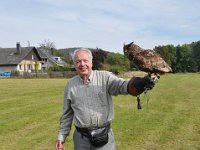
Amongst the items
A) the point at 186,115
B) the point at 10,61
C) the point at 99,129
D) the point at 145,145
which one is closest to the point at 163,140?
the point at 145,145

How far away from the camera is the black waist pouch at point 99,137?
503 centimetres

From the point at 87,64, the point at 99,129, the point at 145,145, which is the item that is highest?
the point at 87,64

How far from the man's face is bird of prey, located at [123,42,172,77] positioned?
739 mm

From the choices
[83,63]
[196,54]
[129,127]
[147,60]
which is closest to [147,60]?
[147,60]

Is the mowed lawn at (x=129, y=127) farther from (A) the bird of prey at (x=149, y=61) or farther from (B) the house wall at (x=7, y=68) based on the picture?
(B) the house wall at (x=7, y=68)

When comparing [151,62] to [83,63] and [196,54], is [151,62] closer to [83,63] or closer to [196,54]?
[83,63]

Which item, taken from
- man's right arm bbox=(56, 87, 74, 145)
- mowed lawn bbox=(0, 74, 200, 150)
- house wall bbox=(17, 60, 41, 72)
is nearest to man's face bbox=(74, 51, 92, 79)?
man's right arm bbox=(56, 87, 74, 145)

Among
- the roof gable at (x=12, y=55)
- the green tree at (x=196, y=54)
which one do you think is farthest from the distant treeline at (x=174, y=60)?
the roof gable at (x=12, y=55)

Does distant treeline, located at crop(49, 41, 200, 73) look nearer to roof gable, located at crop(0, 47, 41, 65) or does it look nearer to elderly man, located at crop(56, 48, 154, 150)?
roof gable, located at crop(0, 47, 41, 65)

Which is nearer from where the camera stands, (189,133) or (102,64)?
(189,133)

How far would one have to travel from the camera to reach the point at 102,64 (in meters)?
72.9

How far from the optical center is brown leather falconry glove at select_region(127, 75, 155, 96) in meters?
4.38

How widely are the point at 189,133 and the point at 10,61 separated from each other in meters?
81.3

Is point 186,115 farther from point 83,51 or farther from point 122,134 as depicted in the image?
point 83,51
